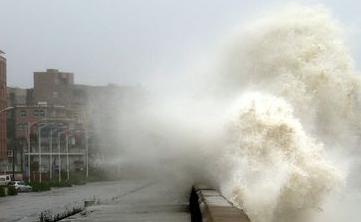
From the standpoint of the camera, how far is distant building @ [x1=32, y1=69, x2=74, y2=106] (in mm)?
145000

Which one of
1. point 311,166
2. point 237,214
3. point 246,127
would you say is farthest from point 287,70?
point 237,214

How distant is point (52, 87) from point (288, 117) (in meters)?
129

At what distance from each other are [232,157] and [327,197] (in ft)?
10.4

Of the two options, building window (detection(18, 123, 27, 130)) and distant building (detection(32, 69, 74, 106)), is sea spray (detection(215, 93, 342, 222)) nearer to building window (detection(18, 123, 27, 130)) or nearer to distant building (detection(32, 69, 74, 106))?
building window (detection(18, 123, 27, 130))

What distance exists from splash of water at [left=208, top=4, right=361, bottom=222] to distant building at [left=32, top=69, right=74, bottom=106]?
11986 centimetres

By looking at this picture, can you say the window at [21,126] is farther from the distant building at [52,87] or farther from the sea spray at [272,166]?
the sea spray at [272,166]

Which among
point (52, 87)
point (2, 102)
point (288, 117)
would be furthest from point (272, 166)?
point (52, 87)

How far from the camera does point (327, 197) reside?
62.6ft

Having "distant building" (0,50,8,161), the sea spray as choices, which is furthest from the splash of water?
"distant building" (0,50,8,161)

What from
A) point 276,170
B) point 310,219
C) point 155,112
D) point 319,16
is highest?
point 319,16

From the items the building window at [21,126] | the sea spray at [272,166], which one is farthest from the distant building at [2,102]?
the sea spray at [272,166]

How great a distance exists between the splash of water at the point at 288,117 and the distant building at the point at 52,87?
393ft

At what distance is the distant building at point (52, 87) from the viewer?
145000 mm

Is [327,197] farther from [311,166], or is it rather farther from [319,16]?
[319,16]
